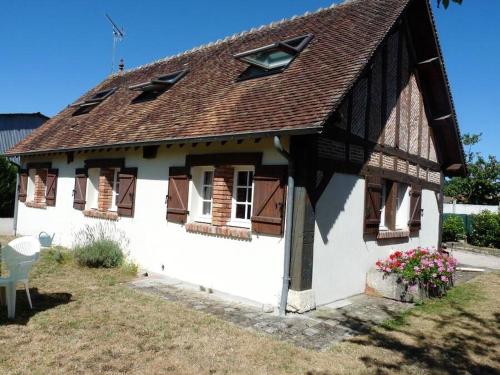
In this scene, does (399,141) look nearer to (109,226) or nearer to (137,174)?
(137,174)

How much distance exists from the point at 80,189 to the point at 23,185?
439 cm

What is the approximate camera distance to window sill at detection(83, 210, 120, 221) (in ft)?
33.0

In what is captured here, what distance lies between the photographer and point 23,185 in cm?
1435

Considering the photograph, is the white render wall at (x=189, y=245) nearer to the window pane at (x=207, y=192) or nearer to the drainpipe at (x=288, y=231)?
the drainpipe at (x=288, y=231)

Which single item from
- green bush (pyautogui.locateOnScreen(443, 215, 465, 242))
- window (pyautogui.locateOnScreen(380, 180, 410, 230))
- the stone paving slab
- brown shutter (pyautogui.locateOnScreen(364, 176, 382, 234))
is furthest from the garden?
the stone paving slab

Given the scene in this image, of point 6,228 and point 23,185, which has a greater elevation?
point 23,185

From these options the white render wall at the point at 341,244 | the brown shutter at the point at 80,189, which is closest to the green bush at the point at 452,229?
the white render wall at the point at 341,244

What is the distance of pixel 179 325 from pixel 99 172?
6880 mm

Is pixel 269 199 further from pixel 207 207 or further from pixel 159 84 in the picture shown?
pixel 159 84

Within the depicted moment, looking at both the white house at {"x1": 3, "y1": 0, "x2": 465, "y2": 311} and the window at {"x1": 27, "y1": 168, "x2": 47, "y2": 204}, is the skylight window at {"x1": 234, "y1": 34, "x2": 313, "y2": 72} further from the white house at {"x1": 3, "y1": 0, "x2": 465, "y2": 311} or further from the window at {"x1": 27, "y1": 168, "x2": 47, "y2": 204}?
the window at {"x1": 27, "y1": 168, "x2": 47, "y2": 204}

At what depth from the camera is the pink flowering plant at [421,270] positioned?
25.0ft

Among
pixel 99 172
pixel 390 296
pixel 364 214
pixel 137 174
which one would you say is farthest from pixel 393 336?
pixel 99 172

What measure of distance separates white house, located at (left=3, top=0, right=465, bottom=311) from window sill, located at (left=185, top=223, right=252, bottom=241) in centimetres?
2

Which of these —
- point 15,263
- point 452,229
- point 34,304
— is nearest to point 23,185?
point 34,304
